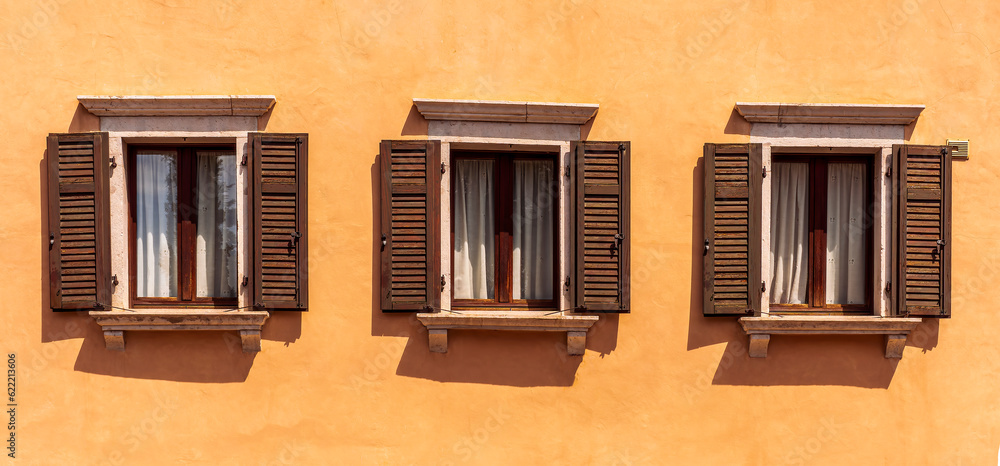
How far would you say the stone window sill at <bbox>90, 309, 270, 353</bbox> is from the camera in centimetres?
695

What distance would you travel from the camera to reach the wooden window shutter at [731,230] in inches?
280

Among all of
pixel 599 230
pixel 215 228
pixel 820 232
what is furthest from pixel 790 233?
pixel 215 228

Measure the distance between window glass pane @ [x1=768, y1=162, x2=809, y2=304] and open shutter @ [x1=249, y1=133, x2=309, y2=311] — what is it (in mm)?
4226

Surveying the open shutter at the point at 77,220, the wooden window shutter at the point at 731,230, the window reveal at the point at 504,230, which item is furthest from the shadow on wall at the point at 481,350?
the open shutter at the point at 77,220

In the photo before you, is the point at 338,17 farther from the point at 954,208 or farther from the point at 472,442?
the point at 954,208

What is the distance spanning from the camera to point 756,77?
726 centimetres

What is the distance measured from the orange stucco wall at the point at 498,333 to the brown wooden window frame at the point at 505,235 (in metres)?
0.36

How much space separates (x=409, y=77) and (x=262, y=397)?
3.08 m

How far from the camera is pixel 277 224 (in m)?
7.02

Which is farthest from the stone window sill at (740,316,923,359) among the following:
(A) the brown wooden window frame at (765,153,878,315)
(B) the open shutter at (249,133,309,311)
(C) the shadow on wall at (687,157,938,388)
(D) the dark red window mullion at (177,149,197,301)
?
(D) the dark red window mullion at (177,149,197,301)

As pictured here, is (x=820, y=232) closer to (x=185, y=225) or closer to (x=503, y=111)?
(x=503, y=111)

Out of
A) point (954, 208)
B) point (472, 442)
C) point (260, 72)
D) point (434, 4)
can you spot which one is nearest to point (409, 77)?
point (434, 4)

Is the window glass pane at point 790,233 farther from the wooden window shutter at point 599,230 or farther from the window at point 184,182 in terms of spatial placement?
the window at point 184,182

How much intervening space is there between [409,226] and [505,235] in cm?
90
